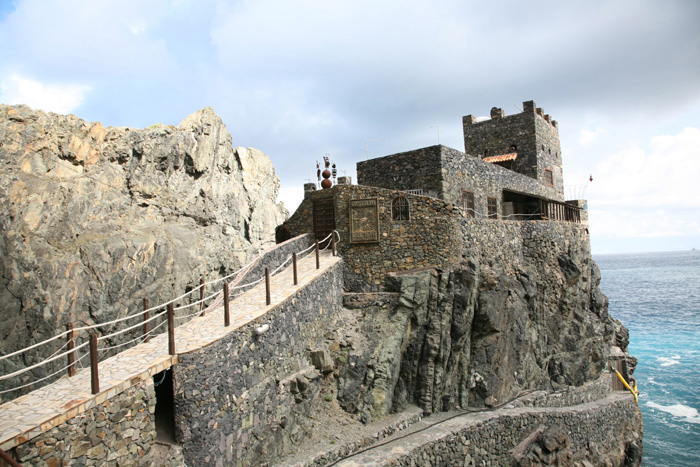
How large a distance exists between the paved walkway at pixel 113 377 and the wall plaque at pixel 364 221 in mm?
5238

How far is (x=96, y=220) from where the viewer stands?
84.3 ft

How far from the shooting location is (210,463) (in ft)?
29.1

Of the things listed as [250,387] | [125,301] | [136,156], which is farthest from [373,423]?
[136,156]

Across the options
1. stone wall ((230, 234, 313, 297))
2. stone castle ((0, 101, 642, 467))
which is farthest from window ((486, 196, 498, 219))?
stone wall ((230, 234, 313, 297))

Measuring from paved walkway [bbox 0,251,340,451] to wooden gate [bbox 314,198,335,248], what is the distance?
6.05m

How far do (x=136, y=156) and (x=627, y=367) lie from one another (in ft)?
117

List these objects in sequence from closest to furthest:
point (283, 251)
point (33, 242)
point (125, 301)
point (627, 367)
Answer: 1. point (283, 251)
2. point (33, 242)
3. point (125, 301)
4. point (627, 367)

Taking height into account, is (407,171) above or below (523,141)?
below

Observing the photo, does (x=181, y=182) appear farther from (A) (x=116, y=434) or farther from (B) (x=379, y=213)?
(A) (x=116, y=434)

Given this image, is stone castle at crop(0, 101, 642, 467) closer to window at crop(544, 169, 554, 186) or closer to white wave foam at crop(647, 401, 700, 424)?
window at crop(544, 169, 554, 186)

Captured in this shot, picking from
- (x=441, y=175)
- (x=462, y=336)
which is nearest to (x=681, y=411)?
(x=462, y=336)

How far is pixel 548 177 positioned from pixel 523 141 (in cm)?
321

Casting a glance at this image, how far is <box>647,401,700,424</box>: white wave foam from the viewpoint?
30.2m

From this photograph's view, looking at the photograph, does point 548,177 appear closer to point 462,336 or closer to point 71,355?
point 462,336
